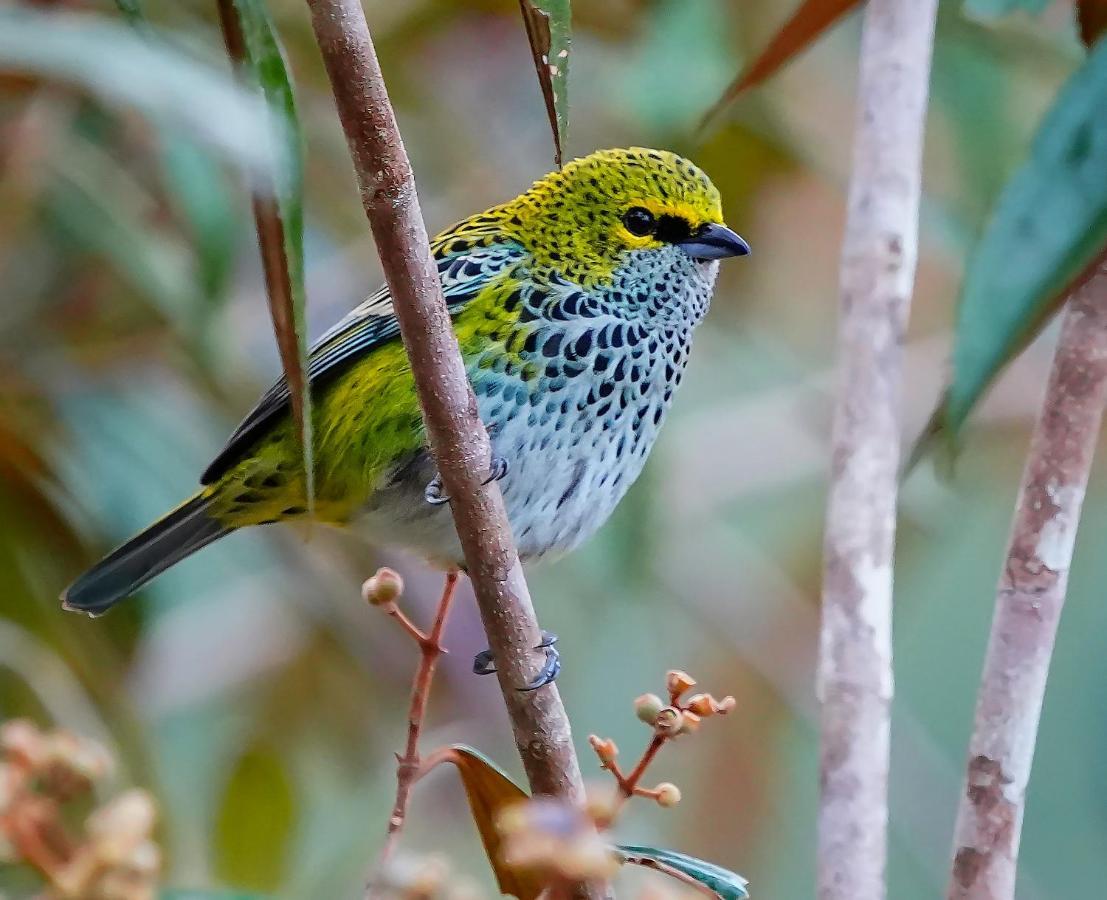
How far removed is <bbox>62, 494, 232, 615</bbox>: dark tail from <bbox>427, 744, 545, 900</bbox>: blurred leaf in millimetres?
889

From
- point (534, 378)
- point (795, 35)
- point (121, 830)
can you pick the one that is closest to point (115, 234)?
point (534, 378)

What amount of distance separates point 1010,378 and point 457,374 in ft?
8.17

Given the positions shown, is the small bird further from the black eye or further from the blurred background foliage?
the blurred background foliage

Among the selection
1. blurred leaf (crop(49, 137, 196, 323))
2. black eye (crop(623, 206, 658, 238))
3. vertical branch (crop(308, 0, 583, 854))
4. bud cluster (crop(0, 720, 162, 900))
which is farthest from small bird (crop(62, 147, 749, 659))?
bud cluster (crop(0, 720, 162, 900))

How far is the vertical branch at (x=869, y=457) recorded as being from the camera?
4.50ft

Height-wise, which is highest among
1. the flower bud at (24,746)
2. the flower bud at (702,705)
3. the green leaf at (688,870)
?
the flower bud at (702,705)

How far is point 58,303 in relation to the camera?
2.82 meters

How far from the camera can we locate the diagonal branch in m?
1.02

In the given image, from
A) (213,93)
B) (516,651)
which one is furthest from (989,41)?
(516,651)

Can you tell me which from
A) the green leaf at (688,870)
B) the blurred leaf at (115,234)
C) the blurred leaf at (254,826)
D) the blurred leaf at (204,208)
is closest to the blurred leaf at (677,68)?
the blurred leaf at (204,208)

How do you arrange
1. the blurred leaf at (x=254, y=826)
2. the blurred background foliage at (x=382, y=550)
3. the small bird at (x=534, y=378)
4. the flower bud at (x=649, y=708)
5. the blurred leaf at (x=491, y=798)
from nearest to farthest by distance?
the flower bud at (x=649, y=708), the blurred leaf at (x=491, y=798), the small bird at (x=534, y=378), the blurred leaf at (x=254, y=826), the blurred background foliage at (x=382, y=550)

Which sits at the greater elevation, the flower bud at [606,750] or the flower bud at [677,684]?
the flower bud at [677,684]

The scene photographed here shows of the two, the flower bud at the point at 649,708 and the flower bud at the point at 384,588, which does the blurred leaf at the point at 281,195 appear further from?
the flower bud at the point at 649,708

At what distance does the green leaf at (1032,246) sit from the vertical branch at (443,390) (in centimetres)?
38
